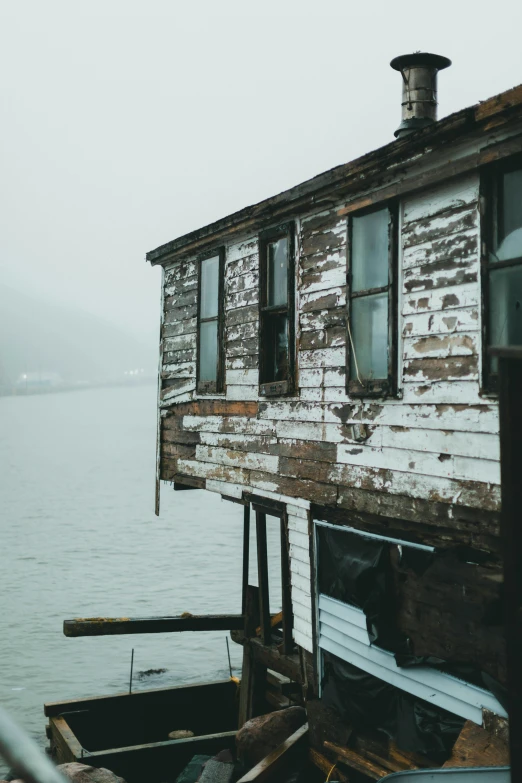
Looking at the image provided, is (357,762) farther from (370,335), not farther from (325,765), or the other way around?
(370,335)

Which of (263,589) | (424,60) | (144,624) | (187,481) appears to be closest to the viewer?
(424,60)

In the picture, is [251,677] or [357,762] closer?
[357,762]

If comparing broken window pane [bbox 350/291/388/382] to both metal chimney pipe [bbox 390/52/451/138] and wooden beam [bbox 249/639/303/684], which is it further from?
wooden beam [bbox 249/639/303/684]

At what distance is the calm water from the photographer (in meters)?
20.2

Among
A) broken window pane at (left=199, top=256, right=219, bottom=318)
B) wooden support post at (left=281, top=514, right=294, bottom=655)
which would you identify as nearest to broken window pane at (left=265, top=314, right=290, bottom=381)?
broken window pane at (left=199, top=256, right=219, bottom=318)

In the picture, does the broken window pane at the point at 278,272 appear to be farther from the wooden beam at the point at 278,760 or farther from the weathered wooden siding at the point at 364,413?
the wooden beam at the point at 278,760

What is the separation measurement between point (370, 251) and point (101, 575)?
26591mm

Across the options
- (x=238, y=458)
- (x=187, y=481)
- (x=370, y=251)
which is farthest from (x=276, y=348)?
(x=187, y=481)

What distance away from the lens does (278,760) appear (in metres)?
9.14

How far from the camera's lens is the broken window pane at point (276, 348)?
1013cm

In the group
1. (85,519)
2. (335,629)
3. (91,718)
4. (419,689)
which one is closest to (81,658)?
(91,718)

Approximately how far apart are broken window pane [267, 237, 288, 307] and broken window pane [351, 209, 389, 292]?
4.99ft

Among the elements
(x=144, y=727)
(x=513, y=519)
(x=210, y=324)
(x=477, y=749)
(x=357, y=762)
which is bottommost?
(x=144, y=727)

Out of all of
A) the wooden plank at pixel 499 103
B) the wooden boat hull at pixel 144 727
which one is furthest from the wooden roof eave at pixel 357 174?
the wooden boat hull at pixel 144 727
